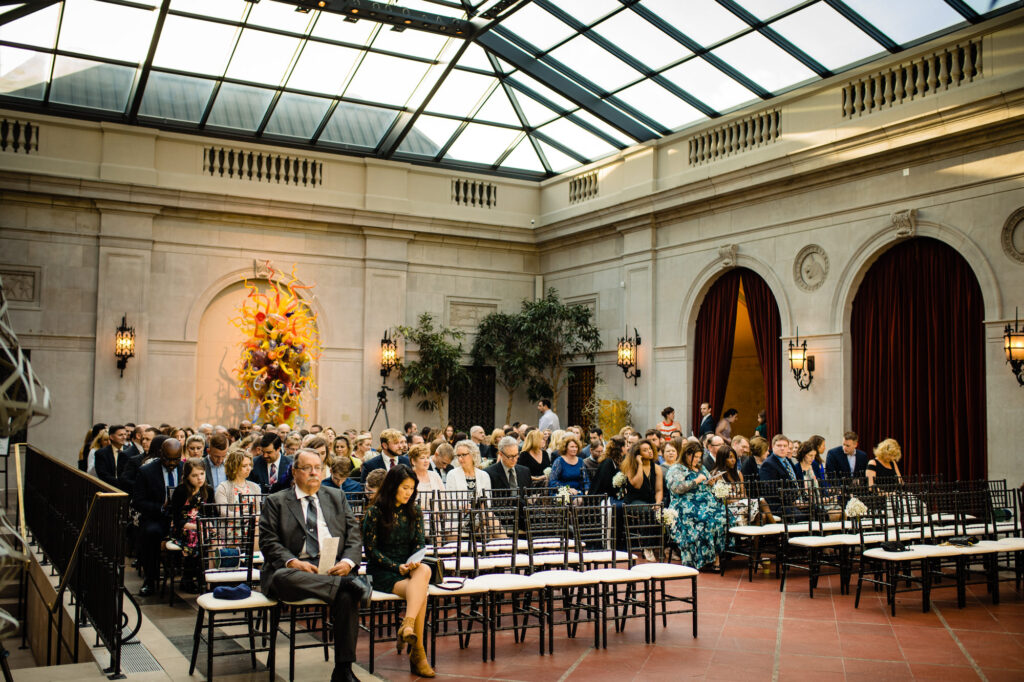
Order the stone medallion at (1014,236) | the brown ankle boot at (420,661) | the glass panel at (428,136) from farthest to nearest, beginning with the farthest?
the glass panel at (428,136), the stone medallion at (1014,236), the brown ankle boot at (420,661)

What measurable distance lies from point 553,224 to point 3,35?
33.5 ft

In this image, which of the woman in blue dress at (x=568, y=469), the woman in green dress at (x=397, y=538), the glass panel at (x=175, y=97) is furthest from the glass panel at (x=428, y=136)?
the woman in green dress at (x=397, y=538)

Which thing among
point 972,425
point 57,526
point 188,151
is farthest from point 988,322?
point 188,151

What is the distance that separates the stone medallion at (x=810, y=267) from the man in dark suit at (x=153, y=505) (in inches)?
367

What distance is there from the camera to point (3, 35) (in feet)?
45.9

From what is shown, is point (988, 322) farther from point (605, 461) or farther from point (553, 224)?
point (553, 224)

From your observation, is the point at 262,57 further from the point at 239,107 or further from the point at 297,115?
the point at 297,115

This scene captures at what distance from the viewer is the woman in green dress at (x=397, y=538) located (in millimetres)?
6090

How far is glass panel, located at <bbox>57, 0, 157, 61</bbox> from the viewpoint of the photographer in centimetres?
1390

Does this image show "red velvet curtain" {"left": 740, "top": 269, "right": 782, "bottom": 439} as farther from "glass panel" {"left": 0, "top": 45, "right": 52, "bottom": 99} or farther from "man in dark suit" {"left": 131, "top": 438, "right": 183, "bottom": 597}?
"glass panel" {"left": 0, "top": 45, "right": 52, "bottom": 99}

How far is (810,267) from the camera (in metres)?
13.6

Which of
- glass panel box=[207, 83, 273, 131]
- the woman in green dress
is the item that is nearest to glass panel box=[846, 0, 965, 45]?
the woman in green dress

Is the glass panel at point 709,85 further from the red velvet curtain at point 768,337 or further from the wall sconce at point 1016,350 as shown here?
the wall sconce at point 1016,350

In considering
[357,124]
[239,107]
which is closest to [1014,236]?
[357,124]
